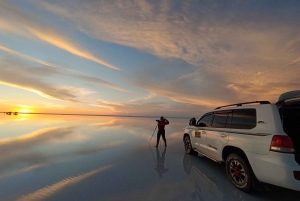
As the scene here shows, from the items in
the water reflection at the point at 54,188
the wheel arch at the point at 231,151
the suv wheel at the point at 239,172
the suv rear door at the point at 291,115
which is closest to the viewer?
the suv rear door at the point at 291,115

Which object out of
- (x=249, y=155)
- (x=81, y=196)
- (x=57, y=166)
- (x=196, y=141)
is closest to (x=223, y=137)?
(x=249, y=155)

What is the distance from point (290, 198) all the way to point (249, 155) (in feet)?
4.12

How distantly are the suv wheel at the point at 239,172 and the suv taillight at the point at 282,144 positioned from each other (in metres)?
0.88

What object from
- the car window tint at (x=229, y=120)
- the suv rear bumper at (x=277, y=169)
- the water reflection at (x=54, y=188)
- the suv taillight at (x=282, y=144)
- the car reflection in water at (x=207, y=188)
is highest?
the car window tint at (x=229, y=120)

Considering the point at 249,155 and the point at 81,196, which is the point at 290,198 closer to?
the point at 249,155

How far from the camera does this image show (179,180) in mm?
4590

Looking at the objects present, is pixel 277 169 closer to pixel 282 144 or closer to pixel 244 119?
pixel 282 144

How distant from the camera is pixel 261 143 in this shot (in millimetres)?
3441

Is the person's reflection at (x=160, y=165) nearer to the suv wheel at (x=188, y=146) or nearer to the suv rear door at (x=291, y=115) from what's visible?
the suv wheel at (x=188, y=146)

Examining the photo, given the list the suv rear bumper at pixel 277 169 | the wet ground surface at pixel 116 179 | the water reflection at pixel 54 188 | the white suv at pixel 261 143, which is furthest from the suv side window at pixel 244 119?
the water reflection at pixel 54 188

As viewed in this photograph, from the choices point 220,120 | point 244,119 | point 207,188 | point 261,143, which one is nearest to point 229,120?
point 220,120

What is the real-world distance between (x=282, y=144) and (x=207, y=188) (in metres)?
1.99

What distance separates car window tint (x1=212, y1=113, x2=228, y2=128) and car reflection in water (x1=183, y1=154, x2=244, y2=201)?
155cm

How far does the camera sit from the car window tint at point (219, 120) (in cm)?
499
